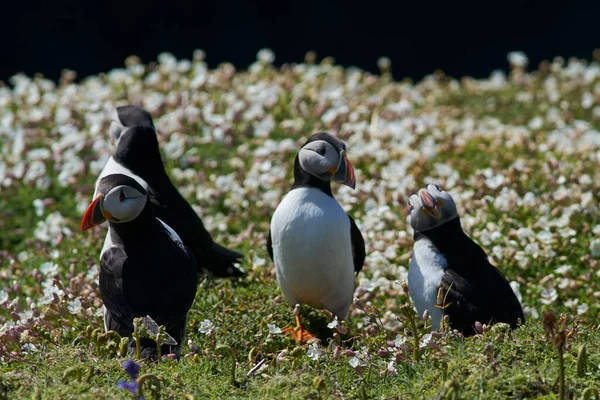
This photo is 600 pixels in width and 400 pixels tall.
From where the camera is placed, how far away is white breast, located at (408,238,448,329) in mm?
4703

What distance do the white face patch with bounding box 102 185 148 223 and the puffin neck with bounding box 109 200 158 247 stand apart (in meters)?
0.04

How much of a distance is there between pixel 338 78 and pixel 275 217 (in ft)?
17.0

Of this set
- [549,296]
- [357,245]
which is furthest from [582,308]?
[357,245]

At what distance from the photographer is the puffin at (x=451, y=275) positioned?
4617 mm

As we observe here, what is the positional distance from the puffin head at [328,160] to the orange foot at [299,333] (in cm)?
Result: 79

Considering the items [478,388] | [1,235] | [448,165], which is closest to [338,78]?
[448,165]

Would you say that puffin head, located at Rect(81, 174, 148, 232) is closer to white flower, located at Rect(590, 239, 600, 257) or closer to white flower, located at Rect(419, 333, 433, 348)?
white flower, located at Rect(419, 333, 433, 348)

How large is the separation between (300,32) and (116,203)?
11027mm

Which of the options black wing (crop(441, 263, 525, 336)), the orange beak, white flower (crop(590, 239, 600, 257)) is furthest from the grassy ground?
the orange beak

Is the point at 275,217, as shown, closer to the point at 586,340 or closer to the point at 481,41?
the point at 586,340

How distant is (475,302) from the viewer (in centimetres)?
461

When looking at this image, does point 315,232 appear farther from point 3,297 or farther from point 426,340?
point 3,297

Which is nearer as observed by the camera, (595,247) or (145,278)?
(145,278)

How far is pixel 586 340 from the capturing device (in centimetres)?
400
